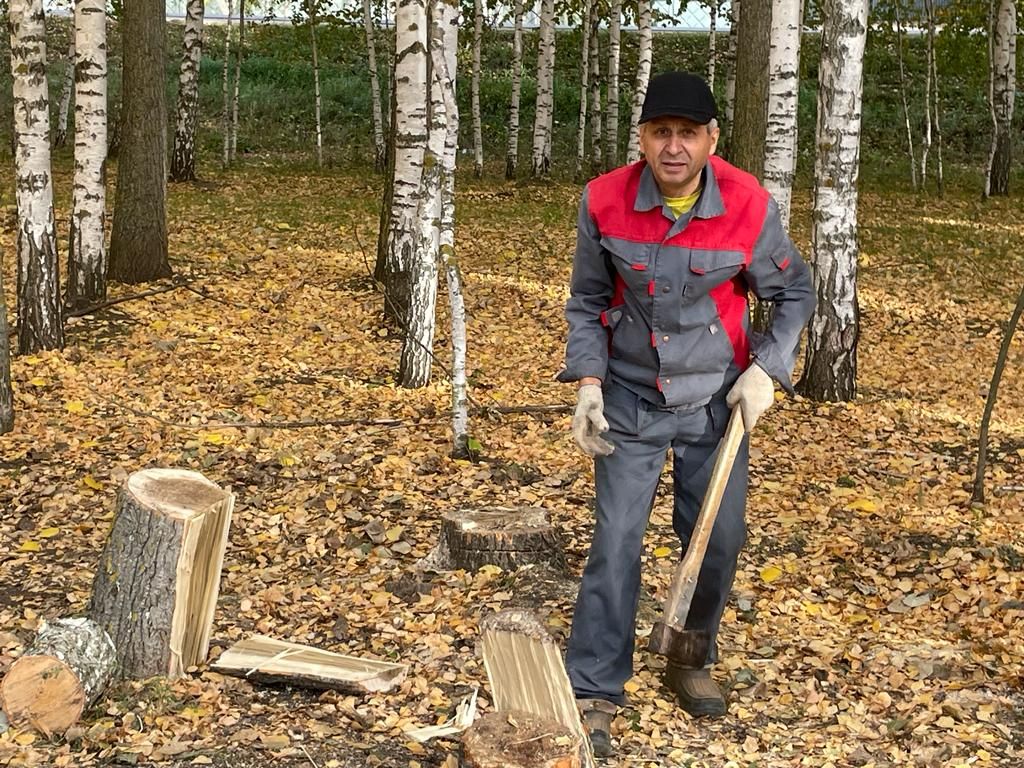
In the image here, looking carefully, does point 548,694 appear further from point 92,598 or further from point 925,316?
point 925,316

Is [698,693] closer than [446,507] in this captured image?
Yes

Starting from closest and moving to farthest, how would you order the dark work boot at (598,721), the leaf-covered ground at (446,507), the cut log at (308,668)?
the dark work boot at (598,721)
the leaf-covered ground at (446,507)
the cut log at (308,668)

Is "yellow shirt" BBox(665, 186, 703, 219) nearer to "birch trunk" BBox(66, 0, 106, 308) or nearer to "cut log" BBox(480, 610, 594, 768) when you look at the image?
"cut log" BBox(480, 610, 594, 768)

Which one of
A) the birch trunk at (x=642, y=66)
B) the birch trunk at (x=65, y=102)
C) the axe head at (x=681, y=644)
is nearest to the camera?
the axe head at (x=681, y=644)

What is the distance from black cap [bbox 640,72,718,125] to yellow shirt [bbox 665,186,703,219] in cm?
30

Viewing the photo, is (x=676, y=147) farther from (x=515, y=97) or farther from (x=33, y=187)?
(x=515, y=97)

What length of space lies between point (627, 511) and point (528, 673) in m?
0.67

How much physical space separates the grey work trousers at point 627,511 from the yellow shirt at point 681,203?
65cm

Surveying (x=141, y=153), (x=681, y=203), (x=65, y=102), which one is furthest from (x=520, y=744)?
(x=65, y=102)

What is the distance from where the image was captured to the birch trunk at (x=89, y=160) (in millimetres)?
10312

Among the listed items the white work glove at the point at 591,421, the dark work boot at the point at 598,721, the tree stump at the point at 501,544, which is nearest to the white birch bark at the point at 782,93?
the tree stump at the point at 501,544

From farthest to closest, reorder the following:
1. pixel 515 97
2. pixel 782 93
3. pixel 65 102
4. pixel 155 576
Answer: pixel 65 102
pixel 515 97
pixel 782 93
pixel 155 576

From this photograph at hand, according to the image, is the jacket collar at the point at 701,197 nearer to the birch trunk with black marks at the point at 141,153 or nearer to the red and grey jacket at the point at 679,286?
the red and grey jacket at the point at 679,286

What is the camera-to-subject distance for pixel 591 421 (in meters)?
4.02
